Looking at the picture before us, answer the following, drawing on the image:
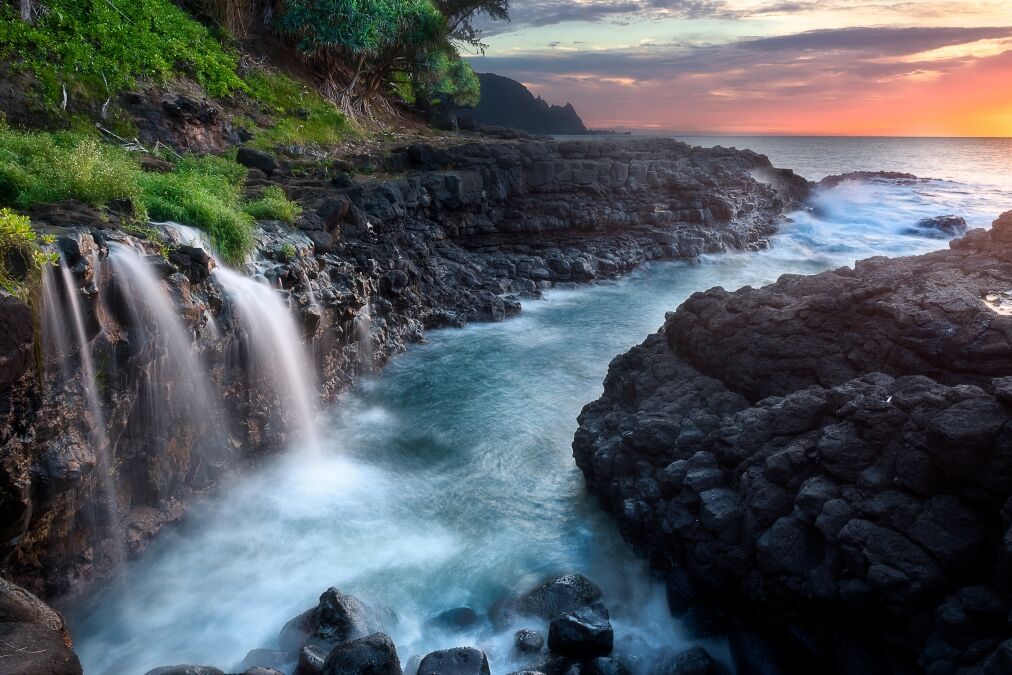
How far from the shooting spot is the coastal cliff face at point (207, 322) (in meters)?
9.20

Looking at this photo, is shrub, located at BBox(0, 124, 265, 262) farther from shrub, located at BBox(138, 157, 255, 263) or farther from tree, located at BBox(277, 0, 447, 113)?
tree, located at BBox(277, 0, 447, 113)

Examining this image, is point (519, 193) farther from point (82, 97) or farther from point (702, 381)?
point (702, 381)

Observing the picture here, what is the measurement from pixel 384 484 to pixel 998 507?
32.4ft

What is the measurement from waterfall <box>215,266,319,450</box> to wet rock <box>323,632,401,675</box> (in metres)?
7.19

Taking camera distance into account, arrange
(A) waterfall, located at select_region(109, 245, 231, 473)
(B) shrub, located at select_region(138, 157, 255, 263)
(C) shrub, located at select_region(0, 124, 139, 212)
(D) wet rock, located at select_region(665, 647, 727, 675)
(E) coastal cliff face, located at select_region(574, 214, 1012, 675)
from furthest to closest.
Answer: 1. (B) shrub, located at select_region(138, 157, 255, 263)
2. (C) shrub, located at select_region(0, 124, 139, 212)
3. (A) waterfall, located at select_region(109, 245, 231, 473)
4. (D) wet rock, located at select_region(665, 647, 727, 675)
5. (E) coastal cliff face, located at select_region(574, 214, 1012, 675)

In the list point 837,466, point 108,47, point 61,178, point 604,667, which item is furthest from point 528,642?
point 108,47

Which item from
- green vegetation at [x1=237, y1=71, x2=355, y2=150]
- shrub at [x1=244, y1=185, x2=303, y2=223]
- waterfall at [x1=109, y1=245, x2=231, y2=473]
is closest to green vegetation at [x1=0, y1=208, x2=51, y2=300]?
waterfall at [x1=109, y1=245, x2=231, y2=473]

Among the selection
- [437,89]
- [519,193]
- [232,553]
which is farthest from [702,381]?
[437,89]

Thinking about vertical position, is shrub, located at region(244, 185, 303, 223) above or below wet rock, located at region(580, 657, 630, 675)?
above

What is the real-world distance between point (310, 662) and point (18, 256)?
254 inches

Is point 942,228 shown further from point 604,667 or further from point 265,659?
point 265,659

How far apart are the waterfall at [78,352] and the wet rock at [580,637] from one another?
22.6 ft

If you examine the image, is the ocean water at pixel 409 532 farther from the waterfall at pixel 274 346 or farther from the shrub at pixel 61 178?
the shrub at pixel 61 178

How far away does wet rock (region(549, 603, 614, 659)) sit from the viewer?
8.59 m
